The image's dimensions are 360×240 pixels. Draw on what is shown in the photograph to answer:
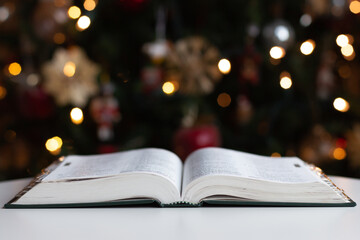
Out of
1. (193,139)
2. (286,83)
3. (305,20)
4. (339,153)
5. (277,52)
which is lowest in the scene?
(339,153)

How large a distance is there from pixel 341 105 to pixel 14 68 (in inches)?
43.1

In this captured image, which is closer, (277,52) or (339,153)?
(277,52)

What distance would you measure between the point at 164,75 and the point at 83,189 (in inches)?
32.5

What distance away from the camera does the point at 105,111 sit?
1.44 metres

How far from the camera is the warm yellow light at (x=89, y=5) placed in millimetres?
1474

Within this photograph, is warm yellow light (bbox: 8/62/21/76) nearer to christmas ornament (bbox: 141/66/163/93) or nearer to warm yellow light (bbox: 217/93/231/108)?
christmas ornament (bbox: 141/66/163/93)

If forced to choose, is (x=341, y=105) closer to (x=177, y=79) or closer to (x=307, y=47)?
(x=307, y=47)

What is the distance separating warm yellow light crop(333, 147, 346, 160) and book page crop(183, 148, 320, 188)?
0.77 metres

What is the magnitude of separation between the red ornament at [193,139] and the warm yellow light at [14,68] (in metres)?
0.57

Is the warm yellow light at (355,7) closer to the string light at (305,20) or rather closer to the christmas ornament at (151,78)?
the string light at (305,20)

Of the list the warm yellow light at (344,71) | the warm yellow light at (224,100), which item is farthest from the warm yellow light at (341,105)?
the warm yellow light at (224,100)

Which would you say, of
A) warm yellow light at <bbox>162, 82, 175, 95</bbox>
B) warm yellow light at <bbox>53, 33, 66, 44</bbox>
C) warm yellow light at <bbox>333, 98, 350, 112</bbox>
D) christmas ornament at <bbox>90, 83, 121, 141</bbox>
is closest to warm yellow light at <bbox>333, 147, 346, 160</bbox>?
warm yellow light at <bbox>333, 98, 350, 112</bbox>

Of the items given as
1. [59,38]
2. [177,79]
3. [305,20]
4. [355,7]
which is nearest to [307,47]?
[305,20]

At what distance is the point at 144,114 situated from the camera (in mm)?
1600
